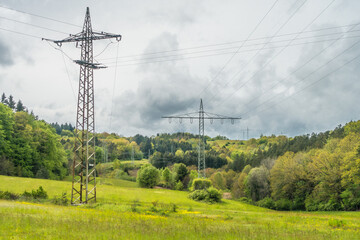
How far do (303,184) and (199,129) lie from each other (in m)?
30.9

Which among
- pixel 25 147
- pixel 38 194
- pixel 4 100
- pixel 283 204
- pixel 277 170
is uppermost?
pixel 4 100

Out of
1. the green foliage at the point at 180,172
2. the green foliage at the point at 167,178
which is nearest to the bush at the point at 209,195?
the green foliage at the point at 167,178

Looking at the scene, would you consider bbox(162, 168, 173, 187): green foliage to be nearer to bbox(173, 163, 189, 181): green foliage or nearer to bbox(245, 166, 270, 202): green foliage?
bbox(173, 163, 189, 181): green foliage

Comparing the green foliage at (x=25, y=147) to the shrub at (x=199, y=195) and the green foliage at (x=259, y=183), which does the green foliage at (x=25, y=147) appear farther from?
the green foliage at (x=259, y=183)

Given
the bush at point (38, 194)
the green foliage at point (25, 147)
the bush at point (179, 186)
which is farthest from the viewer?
the bush at point (179, 186)

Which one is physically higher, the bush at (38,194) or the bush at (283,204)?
the bush at (38,194)

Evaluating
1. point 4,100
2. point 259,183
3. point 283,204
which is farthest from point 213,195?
point 4,100

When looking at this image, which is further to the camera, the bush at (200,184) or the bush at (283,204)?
the bush at (283,204)

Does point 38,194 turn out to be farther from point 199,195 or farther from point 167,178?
point 167,178

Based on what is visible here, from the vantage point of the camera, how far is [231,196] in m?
91.4

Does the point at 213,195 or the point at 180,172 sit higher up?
the point at 180,172

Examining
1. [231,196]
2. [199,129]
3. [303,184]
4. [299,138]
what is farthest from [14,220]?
[299,138]

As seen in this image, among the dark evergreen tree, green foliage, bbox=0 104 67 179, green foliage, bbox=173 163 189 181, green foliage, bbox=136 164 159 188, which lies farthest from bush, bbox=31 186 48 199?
the dark evergreen tree

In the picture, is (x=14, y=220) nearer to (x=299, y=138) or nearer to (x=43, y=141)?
(x=43, y=141)
